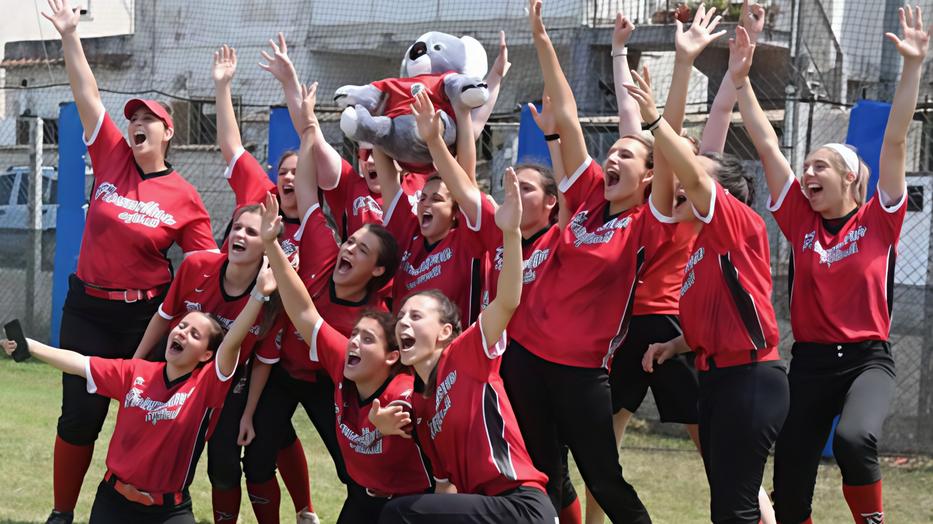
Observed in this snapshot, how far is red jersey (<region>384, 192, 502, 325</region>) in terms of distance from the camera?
452 cm

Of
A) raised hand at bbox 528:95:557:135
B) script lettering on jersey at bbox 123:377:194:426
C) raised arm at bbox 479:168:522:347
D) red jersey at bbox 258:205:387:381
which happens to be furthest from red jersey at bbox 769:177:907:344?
script lettering on jersey at bbox 123:377:194:426

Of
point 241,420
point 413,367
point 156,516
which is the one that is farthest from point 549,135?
point 156,516

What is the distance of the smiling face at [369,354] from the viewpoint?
4.15 metres

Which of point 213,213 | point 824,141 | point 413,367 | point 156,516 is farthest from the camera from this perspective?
point 213,213

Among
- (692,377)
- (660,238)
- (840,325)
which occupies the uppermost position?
(660,238)

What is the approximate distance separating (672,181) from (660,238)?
0.20 meters

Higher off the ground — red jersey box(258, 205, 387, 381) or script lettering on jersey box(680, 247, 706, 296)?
script lettering on jersey box(680, 247, 706, 296)

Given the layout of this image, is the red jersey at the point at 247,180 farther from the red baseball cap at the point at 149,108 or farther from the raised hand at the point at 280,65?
the raised hand at the point at 280,65

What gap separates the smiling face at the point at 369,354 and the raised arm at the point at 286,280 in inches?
10.7

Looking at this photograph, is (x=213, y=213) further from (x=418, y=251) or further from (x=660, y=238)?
(x=660, y=238)

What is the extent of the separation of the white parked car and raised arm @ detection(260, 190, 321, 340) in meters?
6.62

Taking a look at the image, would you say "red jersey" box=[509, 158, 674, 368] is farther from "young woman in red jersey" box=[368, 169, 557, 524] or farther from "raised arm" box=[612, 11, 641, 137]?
"raised arm" box=[612, 11, 641, 137]

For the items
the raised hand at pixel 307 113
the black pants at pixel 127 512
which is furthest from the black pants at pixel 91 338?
the raised hand at pixel 307 113

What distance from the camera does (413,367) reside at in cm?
421
